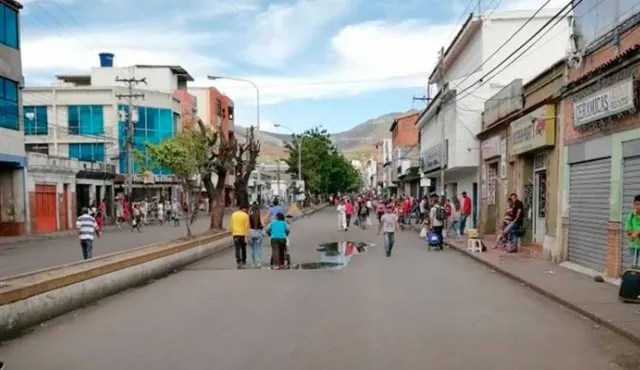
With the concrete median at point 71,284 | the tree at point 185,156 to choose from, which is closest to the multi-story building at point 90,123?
the tree at point 185,156

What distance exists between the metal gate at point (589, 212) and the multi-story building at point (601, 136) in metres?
0.02

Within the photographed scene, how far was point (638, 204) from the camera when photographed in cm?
1082

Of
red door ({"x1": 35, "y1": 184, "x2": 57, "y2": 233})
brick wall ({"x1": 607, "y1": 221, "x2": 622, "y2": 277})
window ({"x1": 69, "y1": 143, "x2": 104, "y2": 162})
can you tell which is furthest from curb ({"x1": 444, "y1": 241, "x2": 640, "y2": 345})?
window ({"x1": 69, "y1": 143, "x2": 104, "y2": 162})

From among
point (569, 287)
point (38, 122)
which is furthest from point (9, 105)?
point (569, 287)

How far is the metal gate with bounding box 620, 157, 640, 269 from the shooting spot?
41.1ft

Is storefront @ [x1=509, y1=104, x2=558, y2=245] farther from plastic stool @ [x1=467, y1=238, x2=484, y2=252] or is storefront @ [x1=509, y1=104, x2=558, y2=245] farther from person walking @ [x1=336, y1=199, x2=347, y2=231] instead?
person walking @ [x1=336, y1=199, x2=347, y2=231]

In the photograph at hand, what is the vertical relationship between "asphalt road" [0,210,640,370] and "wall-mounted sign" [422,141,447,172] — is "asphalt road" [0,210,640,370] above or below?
below

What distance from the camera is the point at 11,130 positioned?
3384 cm

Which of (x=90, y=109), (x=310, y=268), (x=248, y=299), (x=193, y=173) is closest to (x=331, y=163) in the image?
(x=90, y=109)

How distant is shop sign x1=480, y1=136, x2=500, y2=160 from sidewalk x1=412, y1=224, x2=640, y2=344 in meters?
6.17

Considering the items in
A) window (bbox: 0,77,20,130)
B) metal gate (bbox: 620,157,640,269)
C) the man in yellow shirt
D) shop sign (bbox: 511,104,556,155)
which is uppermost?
window (bbox: 0,77,20,130)

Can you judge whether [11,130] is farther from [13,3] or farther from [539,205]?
[539,205]

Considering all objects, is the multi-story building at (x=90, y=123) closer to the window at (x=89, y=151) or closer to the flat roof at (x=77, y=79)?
the window at (x=89, y=151)

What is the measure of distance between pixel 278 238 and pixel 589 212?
287 inches
